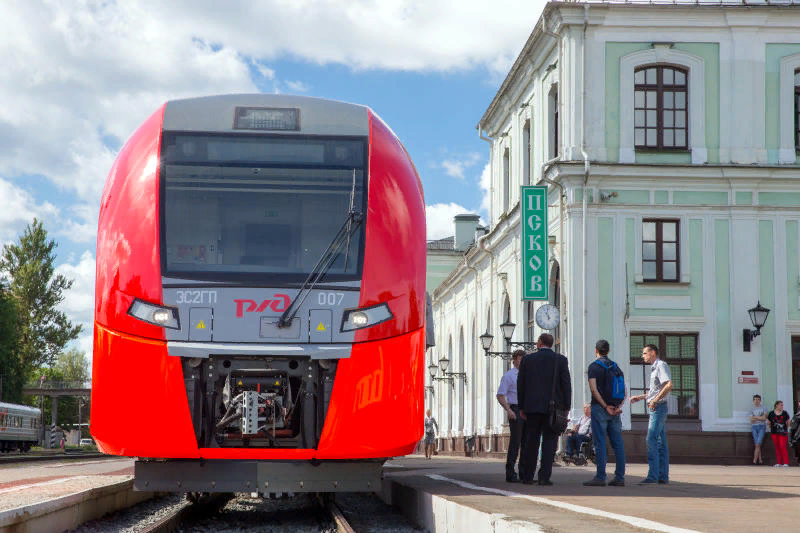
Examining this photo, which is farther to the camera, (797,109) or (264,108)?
(797,109)

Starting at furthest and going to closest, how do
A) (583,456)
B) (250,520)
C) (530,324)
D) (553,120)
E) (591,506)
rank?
(530,324) < (553,120) < (583,456) < (250,520) < (591,506)

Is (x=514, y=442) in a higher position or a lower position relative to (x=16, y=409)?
higher

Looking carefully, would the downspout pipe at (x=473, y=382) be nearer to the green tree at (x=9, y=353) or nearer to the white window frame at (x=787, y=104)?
the white window frame at (x=787, y=104)

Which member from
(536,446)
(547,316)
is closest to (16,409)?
(547,316)

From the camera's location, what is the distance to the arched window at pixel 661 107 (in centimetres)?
2933

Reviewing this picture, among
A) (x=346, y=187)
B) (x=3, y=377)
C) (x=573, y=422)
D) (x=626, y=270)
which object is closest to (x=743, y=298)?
(x=626, y=270)

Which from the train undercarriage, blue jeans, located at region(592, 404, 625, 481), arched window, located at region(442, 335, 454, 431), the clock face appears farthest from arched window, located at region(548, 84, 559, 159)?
the train undercarriage

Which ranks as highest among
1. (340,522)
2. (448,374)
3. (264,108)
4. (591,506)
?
(264,108)

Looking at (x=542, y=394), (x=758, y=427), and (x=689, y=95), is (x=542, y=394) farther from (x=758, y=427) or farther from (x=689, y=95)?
(x=689, y=95)

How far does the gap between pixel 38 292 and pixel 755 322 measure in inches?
2711

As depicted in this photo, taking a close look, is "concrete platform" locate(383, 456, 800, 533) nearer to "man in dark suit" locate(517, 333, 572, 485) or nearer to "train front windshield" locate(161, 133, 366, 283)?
"man in dark suit" locate(517, 333, 572, 485)

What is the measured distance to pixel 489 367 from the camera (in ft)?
136

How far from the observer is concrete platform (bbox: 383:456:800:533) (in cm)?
757

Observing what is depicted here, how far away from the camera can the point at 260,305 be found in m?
9.87
